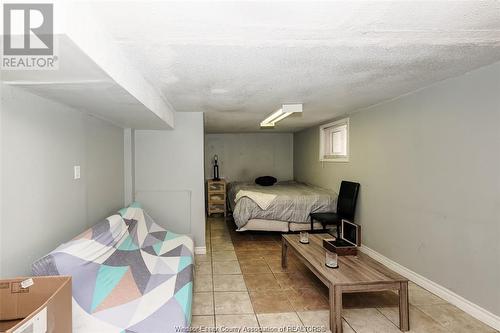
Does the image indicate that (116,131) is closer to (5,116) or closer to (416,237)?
(5,116)

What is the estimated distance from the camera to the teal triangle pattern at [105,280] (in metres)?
1.85

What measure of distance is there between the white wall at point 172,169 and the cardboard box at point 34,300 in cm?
257

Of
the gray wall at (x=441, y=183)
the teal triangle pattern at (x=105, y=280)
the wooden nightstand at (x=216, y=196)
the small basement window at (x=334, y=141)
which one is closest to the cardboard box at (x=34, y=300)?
the teal triangle pattern at (x=105, y=280)

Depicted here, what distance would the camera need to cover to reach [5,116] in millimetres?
1602

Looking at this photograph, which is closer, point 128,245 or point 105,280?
point 105,280

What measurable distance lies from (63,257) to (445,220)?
3.05 meters

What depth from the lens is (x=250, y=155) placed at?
24.3ft

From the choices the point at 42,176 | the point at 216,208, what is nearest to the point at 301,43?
the point at 42,176

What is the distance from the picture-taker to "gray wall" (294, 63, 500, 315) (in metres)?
2.20

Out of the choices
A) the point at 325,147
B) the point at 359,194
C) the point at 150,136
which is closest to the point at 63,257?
the point at 150,136

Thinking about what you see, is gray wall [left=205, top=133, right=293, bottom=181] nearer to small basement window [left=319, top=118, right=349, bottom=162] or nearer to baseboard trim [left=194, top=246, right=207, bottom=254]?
small basement window [left=319, top=118, right=349, bottom=162]

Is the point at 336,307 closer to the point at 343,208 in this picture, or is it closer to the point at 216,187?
the point at 343,208

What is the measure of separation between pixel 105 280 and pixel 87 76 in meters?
1.40

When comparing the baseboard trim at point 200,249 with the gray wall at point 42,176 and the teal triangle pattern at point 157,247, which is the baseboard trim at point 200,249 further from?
the gray wall at point 42,176
